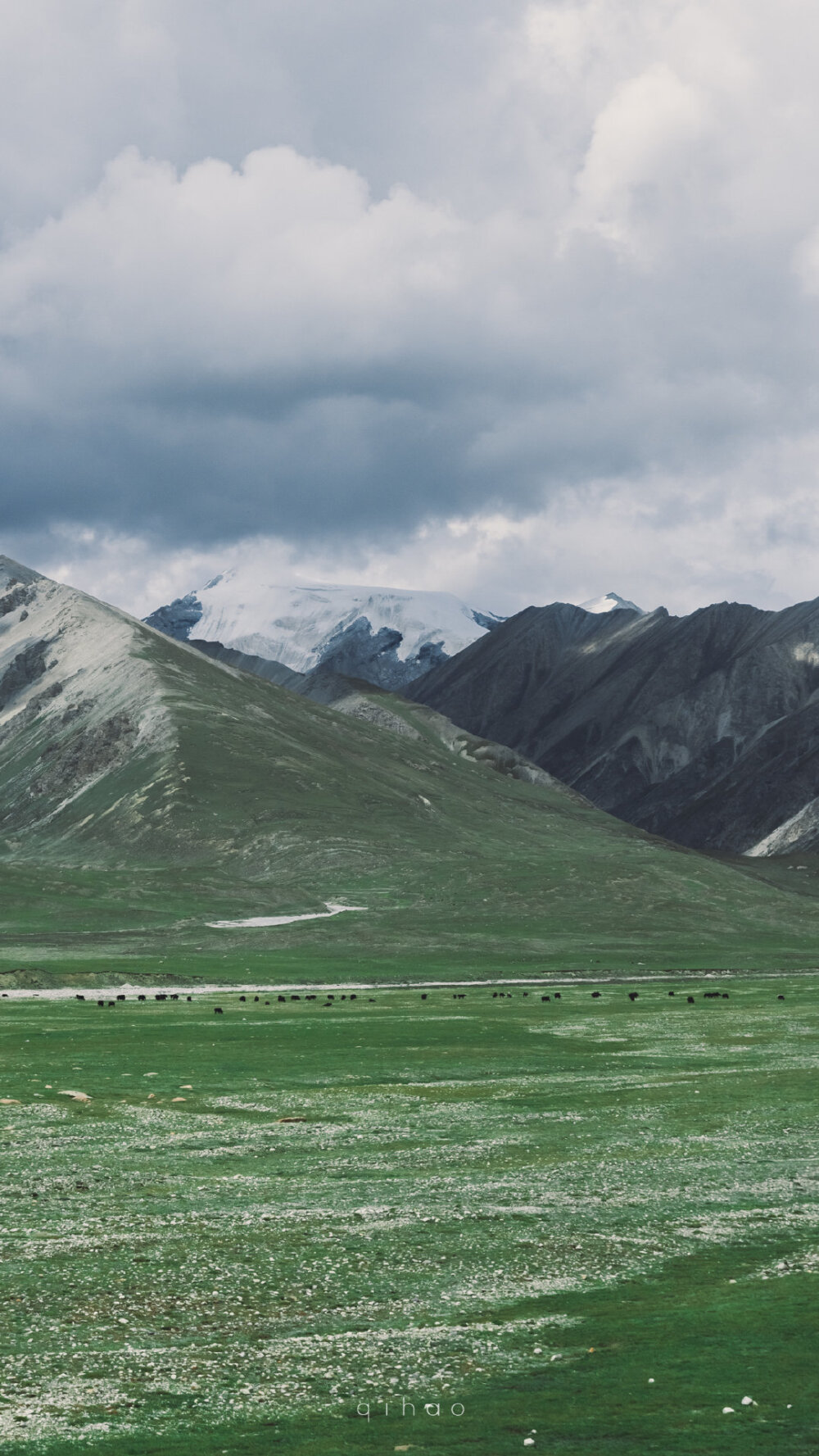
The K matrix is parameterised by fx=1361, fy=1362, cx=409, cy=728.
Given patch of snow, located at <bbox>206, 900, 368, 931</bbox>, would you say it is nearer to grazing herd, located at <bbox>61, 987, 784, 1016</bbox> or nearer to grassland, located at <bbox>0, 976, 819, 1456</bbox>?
grazing herd, located at <bbox>61, 987, 784, 1016</bbox>

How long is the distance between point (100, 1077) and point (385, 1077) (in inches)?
387

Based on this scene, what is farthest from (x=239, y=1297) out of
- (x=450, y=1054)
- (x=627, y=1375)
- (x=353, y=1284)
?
(x=450, y=1054)

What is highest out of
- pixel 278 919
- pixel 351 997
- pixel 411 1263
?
pixel 278 919

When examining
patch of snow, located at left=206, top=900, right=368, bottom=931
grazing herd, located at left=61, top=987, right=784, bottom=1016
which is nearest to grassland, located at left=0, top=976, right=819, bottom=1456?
grazing herd, located at left=61, top=987, right=784, bottom=1016

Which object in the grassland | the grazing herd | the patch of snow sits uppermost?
the patch of snow

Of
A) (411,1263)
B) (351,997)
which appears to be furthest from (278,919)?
(411,1263)

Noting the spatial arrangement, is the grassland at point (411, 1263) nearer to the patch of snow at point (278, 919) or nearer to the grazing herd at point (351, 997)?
the grazing herd at point (351, 997)

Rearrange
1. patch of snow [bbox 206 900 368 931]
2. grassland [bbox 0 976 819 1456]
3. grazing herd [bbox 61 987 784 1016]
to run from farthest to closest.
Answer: patch of snow [bbox 206 900 368 931] < grazing herd [bbox 61 987 784 1016] < grassland [bbox 0 976 819 1456]

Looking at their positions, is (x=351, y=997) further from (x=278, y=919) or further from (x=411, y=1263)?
(x=278, y=919)

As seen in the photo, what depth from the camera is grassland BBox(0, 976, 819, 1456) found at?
14820 millimetres

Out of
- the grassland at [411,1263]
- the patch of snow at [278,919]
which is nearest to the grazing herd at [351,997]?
the grassland at [411,1263]

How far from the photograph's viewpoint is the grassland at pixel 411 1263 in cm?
1482

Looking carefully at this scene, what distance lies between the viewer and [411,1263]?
21.5 meters

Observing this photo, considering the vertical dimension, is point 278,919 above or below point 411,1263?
above
